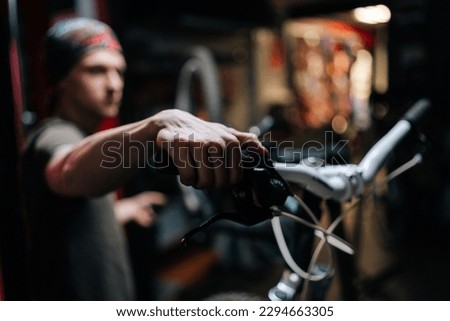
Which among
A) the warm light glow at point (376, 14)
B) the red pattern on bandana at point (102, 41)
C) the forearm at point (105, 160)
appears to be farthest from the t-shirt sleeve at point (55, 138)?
the warm light glow at point (376, 14)

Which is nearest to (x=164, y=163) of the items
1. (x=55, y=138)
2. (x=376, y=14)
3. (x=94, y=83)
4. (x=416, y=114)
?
(x=55, y=138)

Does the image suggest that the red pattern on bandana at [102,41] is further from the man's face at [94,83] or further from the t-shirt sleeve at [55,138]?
the t-shirt sleeve at [55,138]

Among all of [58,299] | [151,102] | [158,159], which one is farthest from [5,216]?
[151,102]

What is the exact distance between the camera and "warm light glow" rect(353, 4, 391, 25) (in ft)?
7.32

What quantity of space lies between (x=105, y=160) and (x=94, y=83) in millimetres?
534

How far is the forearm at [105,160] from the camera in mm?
899

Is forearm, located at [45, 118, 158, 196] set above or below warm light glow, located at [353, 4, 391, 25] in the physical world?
below

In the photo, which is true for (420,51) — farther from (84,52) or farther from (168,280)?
(168,280)

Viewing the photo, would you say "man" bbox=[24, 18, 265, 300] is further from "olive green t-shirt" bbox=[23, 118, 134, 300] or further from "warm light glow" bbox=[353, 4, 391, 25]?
"warm light glow" bbox=[353, 4, 391, 25]

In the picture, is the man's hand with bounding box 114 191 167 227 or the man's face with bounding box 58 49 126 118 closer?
the man's face with bounding box 58 49 126 118

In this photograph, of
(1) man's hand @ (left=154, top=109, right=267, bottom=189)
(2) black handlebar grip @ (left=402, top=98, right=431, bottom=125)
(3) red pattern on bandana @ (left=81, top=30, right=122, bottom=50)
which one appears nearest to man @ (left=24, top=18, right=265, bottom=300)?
(3) red pattern on bandana @ (left=81, top=30, right=122, bottom=50)

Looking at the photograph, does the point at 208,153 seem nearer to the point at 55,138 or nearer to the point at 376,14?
the point at 55,138

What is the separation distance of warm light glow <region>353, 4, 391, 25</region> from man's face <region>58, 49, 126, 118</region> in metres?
1.54

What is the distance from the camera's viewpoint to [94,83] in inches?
54.8
